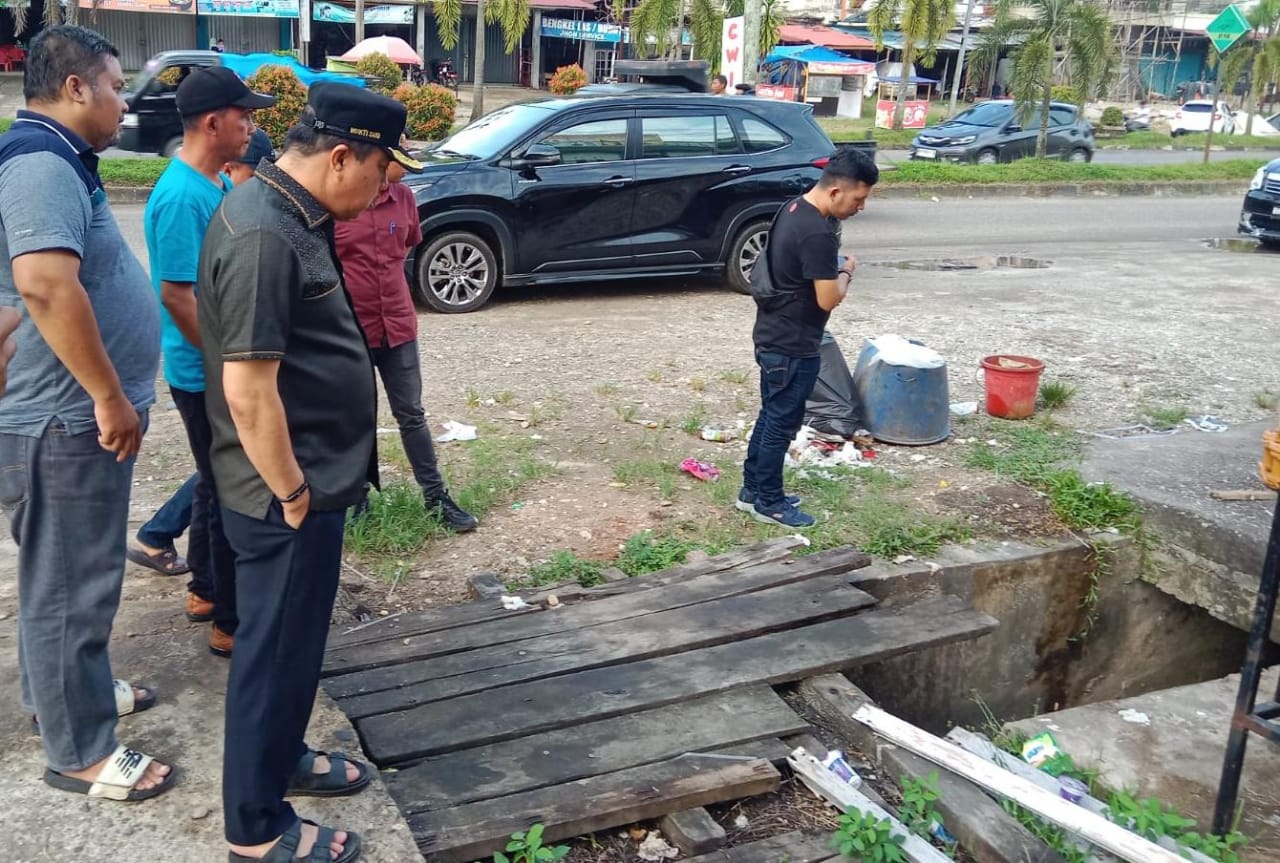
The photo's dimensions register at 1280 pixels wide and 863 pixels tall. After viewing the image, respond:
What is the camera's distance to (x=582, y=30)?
38.0 m

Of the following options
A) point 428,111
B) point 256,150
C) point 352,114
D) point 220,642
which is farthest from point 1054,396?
point 428,111

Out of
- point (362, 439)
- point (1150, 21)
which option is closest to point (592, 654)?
point (362, 439)

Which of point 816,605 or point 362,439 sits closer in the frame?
point 362,439

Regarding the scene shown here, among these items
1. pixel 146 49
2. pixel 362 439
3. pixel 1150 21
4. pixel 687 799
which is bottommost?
pixel 687 799

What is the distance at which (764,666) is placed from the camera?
154 inches

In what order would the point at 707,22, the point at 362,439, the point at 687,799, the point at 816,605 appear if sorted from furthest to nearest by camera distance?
the point at 707,22, the point at 816,605, the point at 687,799, the point at 362,439

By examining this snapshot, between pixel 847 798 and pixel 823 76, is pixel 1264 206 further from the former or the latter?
pixel 823 76

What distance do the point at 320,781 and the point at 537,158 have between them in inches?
279

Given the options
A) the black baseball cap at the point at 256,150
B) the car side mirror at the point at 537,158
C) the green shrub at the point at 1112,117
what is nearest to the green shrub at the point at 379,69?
the car side mirror at the point at 537,158

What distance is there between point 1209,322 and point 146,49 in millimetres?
33465

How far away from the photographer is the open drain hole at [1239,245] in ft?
46.8

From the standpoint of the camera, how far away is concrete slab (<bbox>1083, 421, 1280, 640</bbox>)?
509 cm

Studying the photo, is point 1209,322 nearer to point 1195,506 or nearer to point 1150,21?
point 1195,506

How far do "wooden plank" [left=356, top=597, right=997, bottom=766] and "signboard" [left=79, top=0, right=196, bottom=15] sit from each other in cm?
3271
